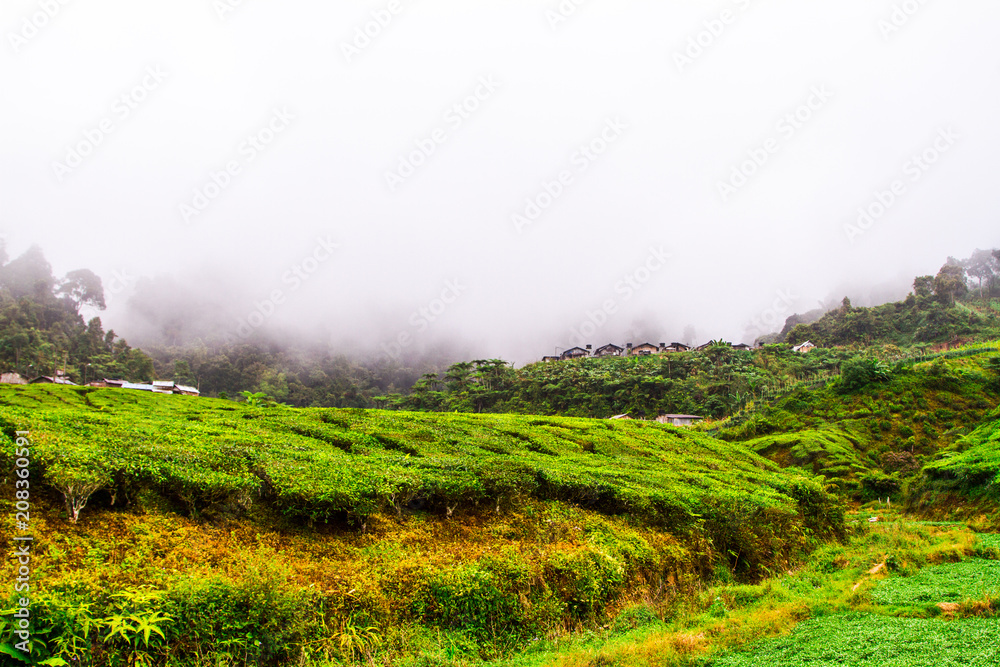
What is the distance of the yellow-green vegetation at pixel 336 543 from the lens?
5.81m

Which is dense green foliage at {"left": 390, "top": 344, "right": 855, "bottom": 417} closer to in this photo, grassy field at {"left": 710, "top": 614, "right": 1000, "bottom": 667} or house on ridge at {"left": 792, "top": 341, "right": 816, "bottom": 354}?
house on ridge at {"left": 792, "top": 341, "right": 816, "bottom": 354}

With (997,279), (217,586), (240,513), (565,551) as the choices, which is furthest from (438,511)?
(997,279)

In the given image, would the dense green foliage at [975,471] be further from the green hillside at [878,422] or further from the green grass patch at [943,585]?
the green grass patch at [943,585]

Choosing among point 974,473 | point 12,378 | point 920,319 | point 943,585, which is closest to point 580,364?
point 920,319

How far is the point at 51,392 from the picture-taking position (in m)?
21.9

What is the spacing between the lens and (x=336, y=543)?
8117 millimetres

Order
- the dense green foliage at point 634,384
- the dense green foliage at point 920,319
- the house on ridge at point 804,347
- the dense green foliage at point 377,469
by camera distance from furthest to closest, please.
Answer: the house on ridge at point 804,347 < the dense green foliage at point 920,319 < the dense green foliage at point 634,384 < the dense green foliage at point 377,469

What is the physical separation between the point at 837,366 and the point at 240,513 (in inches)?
2901

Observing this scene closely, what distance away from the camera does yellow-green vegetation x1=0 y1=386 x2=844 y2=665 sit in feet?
19.1

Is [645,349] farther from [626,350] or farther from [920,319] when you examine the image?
[920,319]

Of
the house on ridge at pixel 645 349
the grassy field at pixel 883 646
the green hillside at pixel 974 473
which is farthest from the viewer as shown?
the house on ridge at pixel 645 349

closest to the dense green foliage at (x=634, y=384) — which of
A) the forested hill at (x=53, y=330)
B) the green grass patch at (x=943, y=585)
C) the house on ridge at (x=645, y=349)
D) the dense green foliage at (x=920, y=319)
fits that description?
the dense green foliage at (x=920, y=319)

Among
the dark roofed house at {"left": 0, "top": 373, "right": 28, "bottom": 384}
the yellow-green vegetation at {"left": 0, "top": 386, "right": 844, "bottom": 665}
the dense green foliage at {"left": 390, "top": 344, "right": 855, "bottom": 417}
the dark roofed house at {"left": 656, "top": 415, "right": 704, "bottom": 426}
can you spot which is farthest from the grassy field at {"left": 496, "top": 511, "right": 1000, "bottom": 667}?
the dark roofed house at {"left": 0, "top": 373, "right": 28, "bottom": 384}

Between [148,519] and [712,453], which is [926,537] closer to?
[712,453]
